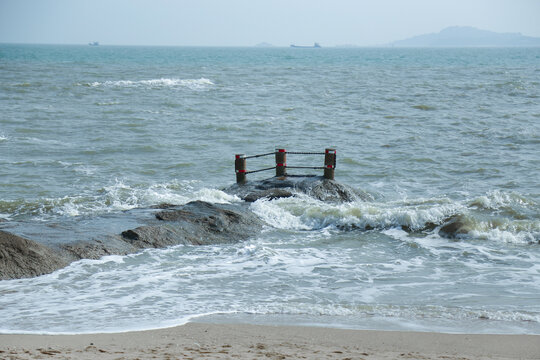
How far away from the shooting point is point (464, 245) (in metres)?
12.2

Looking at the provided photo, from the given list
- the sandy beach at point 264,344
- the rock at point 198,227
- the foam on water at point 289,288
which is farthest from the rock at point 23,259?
the sandy beach at point 264,344

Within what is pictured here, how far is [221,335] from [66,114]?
25904 millimetres

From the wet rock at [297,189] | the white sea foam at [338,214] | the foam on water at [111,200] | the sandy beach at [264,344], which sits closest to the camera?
the sandy beach at [264,344]

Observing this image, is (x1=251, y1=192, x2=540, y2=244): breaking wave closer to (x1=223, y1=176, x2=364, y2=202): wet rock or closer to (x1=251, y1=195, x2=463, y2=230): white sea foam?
(x1=251, y1=195, x2=463, y2=230): white sea foam

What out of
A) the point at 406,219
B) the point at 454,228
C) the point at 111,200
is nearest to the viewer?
the point at 454,228

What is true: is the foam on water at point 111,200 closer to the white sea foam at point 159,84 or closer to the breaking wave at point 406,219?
the breaking wave at point 406,219

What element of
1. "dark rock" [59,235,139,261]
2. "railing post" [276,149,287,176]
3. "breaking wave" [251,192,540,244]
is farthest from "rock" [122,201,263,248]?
"railing post" [276,149,287,176]

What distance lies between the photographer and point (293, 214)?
13.6 meters

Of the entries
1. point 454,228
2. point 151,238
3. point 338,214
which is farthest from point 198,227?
point 454,228

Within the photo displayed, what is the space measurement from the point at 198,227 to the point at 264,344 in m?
5.26

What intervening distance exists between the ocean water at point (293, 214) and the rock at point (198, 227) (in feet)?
0.91

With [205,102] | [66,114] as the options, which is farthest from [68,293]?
[205,102]

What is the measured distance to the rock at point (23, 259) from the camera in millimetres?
9555

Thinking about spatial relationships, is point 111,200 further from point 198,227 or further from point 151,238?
point 151,238
